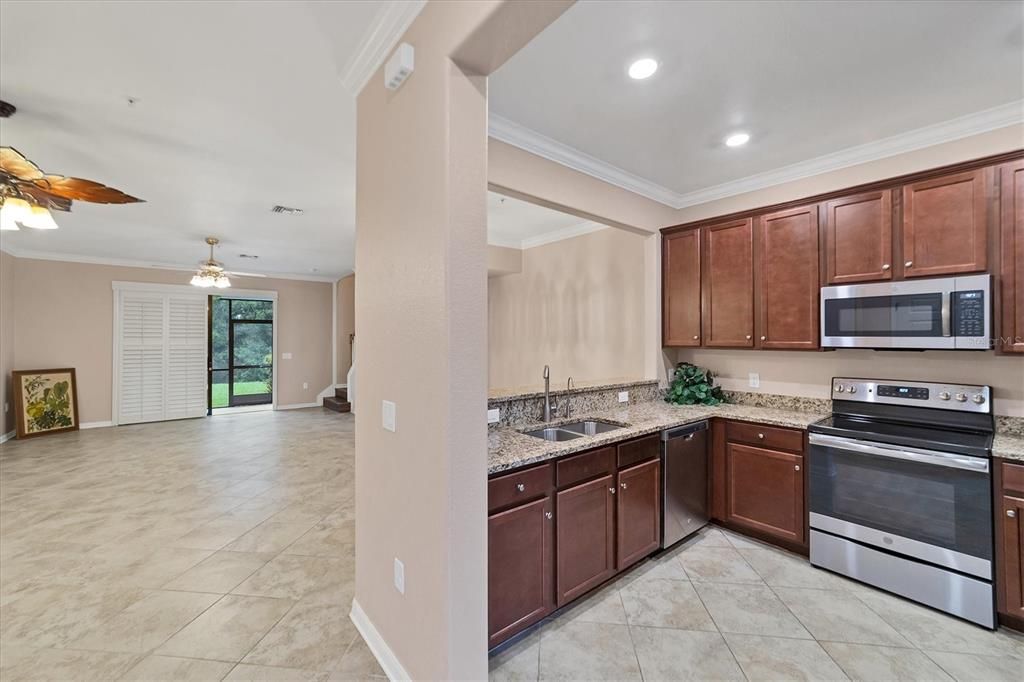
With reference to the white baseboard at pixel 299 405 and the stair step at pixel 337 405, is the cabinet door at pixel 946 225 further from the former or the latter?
the white baseboard at pixel 299 405

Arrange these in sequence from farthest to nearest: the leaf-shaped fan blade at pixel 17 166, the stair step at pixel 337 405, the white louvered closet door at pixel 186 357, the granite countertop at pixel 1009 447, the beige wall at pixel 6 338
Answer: the stair step at pixel 337 405, the white louvered closet door at pixel 186 357, the beige wall at pixel 6 338, the leaf-shaped fan blade at pixel 17 166, the granite countertop at pixel 1009 447

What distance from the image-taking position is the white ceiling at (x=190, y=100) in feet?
5.86

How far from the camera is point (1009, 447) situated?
7.04ft

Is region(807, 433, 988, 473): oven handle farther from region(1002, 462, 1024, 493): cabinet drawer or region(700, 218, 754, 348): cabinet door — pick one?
region(700, 218, 754, 348): cabinet door

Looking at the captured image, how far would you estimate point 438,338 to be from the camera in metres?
1.49

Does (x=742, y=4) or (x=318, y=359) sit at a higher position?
(x=742, y=4)

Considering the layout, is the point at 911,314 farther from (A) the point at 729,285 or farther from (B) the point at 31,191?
(B) the point at 31,191

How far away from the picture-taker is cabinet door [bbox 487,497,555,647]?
186 cm

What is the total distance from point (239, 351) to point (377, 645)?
27.2ft

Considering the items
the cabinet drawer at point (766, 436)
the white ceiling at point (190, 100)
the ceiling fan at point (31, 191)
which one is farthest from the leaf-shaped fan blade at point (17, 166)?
the cabinet drawer at point (766, 436)

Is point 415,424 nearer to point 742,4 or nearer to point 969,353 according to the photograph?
point 742,4

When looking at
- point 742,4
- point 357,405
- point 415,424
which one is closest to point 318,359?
point 357,405

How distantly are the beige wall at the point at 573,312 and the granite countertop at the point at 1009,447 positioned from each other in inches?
90.3

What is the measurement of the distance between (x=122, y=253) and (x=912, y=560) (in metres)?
9.53
